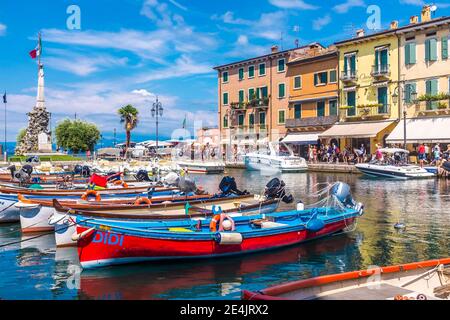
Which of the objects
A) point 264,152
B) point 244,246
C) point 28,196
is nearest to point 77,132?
point 264,152

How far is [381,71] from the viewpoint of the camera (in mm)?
48156

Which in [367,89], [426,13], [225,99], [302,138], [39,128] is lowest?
[302,138]

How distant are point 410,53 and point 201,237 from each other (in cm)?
3845

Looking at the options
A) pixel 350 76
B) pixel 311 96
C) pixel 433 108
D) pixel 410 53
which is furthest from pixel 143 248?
pixel 311 96

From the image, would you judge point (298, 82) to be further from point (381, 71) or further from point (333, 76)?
point (381, 71)

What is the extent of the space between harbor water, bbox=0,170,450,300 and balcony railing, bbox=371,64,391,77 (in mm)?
29551

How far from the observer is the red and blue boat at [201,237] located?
12852 mm

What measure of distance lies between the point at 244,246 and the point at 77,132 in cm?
5941

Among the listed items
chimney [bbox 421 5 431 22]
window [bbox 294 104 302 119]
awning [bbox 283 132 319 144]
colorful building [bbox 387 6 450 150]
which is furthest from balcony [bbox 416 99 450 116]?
window [bbox 294 104 302 119]

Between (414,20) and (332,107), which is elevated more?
(414,20)

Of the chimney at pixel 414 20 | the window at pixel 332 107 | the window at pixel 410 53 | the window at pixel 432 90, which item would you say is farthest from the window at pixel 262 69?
the window at pixel 432 90

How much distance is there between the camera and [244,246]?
1441 cm
